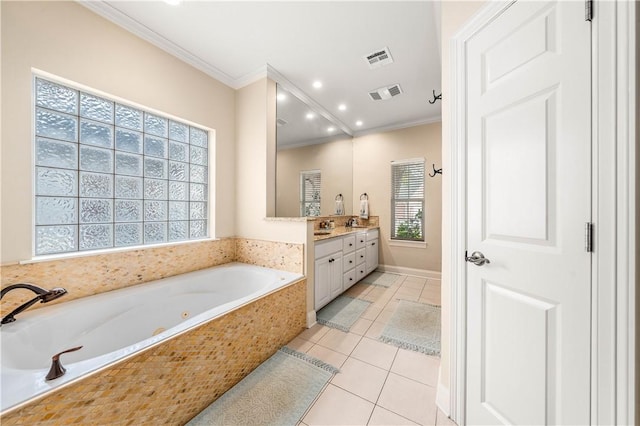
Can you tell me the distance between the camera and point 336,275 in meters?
2.82

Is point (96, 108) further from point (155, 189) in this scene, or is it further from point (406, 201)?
point (406, 201)

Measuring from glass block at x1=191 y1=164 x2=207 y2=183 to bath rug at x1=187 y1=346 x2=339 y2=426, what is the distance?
6.44 feet

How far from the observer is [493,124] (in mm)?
1051

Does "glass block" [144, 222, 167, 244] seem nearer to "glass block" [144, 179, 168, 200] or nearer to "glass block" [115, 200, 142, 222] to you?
"glass block" [115, 200, 142, 222]

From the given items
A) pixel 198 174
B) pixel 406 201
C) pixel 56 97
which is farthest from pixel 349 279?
pixel 56 97

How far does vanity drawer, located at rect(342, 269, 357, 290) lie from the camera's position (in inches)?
118

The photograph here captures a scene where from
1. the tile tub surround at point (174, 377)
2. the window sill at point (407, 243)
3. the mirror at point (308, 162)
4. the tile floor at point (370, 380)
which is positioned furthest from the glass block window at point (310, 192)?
the tile tub surround at point (174, 377)

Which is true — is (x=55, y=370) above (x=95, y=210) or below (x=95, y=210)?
below

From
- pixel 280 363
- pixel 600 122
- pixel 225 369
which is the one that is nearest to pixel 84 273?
pixel 225 369

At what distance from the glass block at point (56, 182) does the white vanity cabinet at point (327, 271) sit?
6.76 ft

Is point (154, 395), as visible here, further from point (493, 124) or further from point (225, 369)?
point (493, 124)

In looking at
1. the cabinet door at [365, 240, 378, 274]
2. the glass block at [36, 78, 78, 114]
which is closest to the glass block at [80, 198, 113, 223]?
the glass block at [36, 78, 78, 114]

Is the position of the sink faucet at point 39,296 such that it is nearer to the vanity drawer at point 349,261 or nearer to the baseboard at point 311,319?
the baseboard at point 311,319

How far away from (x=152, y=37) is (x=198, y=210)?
5.34 feet
